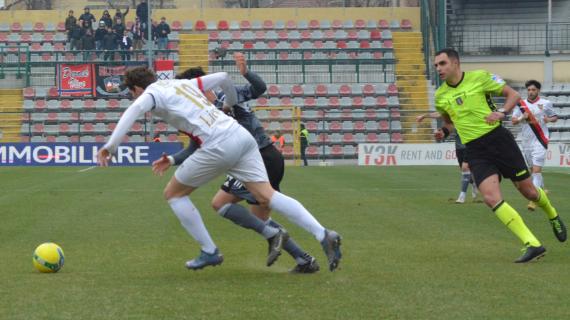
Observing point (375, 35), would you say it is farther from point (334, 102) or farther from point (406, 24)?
point (334, 102)

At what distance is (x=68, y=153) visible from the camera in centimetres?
3950

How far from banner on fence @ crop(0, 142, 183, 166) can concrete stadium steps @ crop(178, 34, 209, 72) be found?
24.0 feet

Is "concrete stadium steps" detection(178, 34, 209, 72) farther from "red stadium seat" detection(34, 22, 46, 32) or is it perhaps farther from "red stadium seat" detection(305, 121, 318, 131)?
"red stadium seat" detection(34, 22, 46, 32)

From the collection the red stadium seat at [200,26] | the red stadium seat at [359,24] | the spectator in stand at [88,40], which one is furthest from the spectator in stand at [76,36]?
the red stadium seat at [359,24]

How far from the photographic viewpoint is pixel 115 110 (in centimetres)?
4438

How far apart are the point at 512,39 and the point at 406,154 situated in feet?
26.1

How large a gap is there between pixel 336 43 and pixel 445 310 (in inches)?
1603

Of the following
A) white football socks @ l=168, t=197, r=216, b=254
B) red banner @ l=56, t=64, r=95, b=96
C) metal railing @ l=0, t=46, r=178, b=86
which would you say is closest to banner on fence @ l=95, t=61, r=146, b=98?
red banner @ l=56, t=64, r=95, b=96

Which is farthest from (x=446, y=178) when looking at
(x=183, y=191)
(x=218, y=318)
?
(x=218, y=318)

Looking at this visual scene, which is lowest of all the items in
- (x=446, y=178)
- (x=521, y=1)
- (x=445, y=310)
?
(x=446, y=178)

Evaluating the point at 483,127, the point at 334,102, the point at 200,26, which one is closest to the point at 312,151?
the point at 334,102

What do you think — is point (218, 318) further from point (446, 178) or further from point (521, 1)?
point (521, 1)

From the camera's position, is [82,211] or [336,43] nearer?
[82,211]

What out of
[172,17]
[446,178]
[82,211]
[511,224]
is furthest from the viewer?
[172,17]
